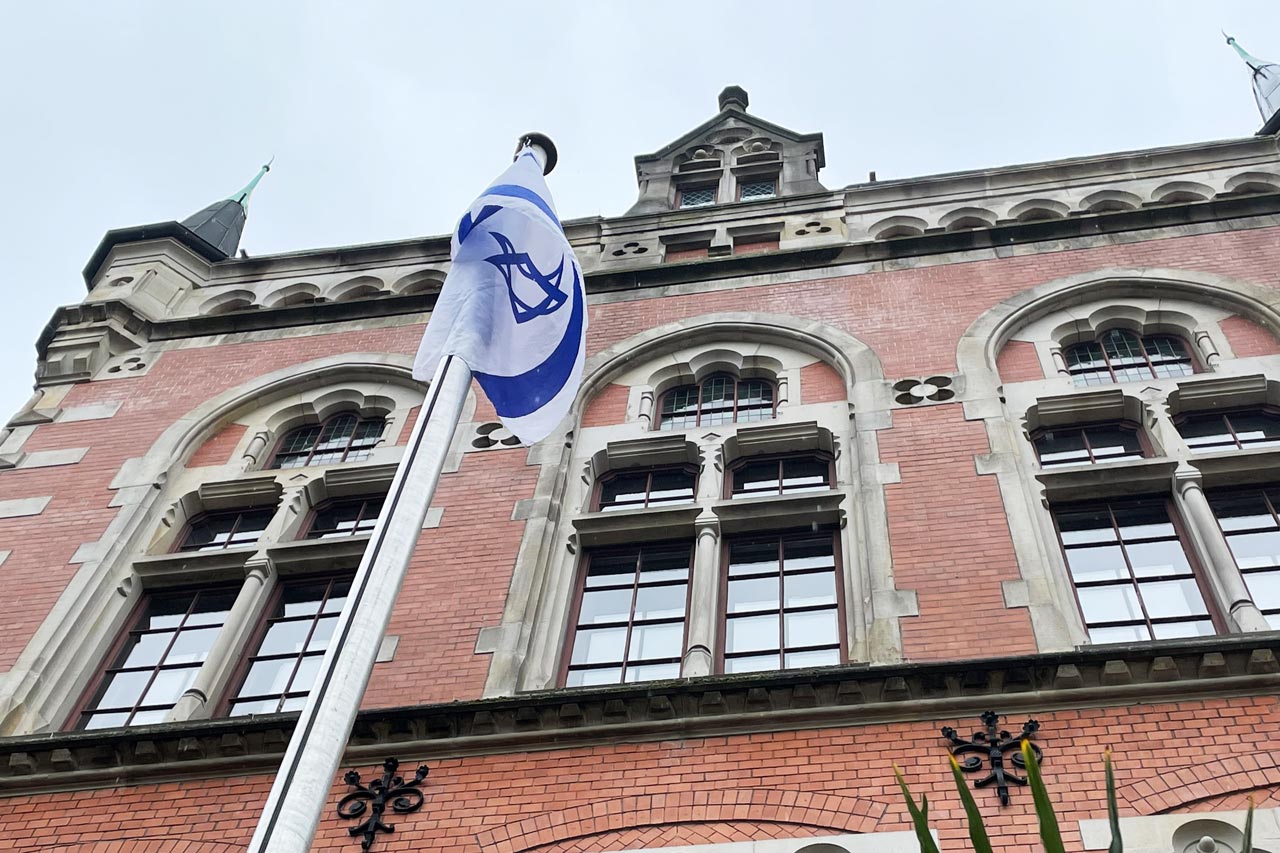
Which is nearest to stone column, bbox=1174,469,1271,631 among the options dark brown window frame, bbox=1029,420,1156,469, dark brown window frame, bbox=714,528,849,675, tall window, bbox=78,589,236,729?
dark brown window frame, bbox=1029,420,1156,469

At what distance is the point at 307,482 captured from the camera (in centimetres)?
1374

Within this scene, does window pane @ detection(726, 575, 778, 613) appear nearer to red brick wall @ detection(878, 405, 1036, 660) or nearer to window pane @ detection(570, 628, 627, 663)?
window pane @ detection(570, 628, 627, 663)

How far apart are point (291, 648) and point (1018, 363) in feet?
25.6

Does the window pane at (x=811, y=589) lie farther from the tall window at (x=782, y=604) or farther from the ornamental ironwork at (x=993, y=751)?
the ornamental ironwork at (x=993, y=751)

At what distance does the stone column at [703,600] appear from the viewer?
10297 mm

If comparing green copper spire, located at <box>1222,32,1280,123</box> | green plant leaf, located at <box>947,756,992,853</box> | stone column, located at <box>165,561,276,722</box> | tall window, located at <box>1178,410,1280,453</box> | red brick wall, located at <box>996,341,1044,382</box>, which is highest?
green copper spire, located at <box>1222,32,1280,123</box>

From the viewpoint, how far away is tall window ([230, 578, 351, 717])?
1123 cm

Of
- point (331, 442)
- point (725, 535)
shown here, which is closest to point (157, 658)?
point (331, 442)

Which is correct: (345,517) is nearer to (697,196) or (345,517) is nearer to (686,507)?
(686,507)

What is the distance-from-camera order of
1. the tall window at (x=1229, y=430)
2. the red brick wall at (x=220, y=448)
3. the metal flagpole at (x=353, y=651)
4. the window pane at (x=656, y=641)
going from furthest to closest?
1. the red brick wall at (x=220, y=448)
2. the tall window at (x=1229, y=430)
3. the window pane at (x=656, y=641)
4. the metal flagpole at (x=353, y=651)

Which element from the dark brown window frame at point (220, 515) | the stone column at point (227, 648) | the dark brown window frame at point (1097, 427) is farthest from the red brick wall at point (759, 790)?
the dark brown window frame at point (220, 515)

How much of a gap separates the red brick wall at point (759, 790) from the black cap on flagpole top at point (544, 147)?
17.1 feet

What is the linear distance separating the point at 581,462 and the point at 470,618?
8.37ft

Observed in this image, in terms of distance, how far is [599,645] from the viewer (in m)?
11.2
